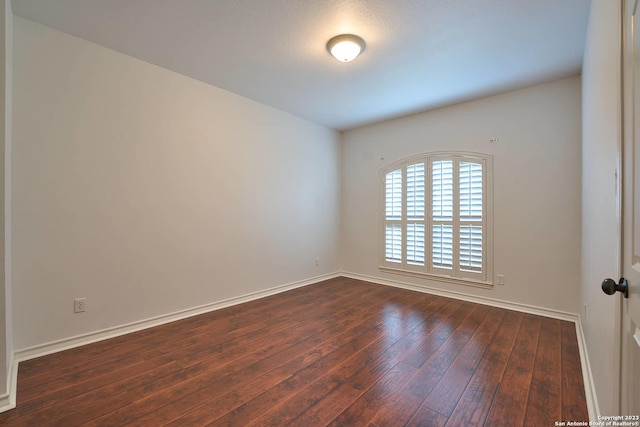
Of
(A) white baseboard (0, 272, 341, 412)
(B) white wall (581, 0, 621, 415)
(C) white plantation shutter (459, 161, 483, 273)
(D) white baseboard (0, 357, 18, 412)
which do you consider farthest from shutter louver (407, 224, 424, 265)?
(D) white baseboard (0, 357, 18, 412)

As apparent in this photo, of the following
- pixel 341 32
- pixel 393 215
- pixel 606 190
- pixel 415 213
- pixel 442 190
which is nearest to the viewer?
pixel 606 190

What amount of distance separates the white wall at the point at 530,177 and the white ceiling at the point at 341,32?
285 mm

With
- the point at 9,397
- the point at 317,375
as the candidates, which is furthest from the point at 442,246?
the point at 9,397

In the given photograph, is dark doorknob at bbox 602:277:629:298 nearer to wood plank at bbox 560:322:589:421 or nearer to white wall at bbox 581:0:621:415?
white wall at bbox 581:0:621:415

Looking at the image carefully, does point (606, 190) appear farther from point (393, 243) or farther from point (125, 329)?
point (125, 329)

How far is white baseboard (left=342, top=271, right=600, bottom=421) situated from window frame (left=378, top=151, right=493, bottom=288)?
0.58ft

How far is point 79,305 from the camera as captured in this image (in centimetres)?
246

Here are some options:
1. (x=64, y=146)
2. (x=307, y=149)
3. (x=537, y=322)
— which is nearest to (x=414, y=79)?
(x=307, y=149)

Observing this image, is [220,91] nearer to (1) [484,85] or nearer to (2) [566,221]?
(1) [484,85]

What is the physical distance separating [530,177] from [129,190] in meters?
4.41

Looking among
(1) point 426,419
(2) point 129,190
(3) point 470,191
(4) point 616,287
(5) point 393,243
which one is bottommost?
(1) point 426,419

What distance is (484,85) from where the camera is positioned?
10.9 feet

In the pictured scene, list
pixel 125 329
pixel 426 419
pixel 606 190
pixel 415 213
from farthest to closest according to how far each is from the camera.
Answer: pixel 415 213, pixel 125 329, pixel 426 419, pixel 606 190

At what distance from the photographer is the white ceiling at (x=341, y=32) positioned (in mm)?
2105
